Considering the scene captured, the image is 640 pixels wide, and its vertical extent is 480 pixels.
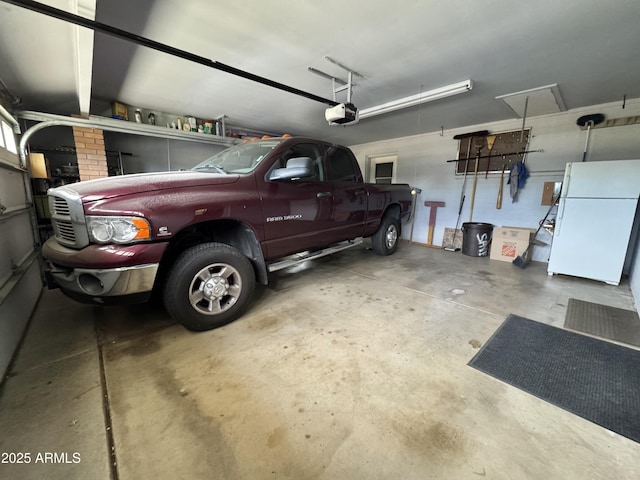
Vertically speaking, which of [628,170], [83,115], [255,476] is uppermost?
[83,115]

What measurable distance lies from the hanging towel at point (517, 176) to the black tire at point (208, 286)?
518cm

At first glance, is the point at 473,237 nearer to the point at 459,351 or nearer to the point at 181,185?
the point at 459,351

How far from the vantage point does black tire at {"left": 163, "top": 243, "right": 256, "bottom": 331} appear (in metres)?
1.95

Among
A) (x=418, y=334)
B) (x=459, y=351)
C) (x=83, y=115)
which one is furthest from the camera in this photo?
(x=83, y=115)

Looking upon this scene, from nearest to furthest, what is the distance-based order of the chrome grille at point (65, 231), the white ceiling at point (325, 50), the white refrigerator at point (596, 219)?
the chrome grille at point (65, 231) < the white ceiling at point (325, 50) < the white refrigerator at point (596, 219)

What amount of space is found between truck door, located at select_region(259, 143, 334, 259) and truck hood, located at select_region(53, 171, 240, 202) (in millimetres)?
470

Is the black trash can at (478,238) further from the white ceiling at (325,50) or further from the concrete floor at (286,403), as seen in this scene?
the concrete floor at (286,403)

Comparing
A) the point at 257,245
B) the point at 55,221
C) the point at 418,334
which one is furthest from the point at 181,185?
the point at 418,334

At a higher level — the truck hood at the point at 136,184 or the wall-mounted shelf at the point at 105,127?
the wall-mounted shelf at the point at 105,127

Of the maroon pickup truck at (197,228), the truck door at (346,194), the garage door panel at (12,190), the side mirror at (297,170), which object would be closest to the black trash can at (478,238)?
the truck door at (346,194)

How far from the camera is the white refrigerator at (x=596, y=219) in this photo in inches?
123

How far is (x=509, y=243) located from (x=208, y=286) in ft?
16.6

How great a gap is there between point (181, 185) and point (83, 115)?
11.0 ft

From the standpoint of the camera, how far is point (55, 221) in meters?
1.98
